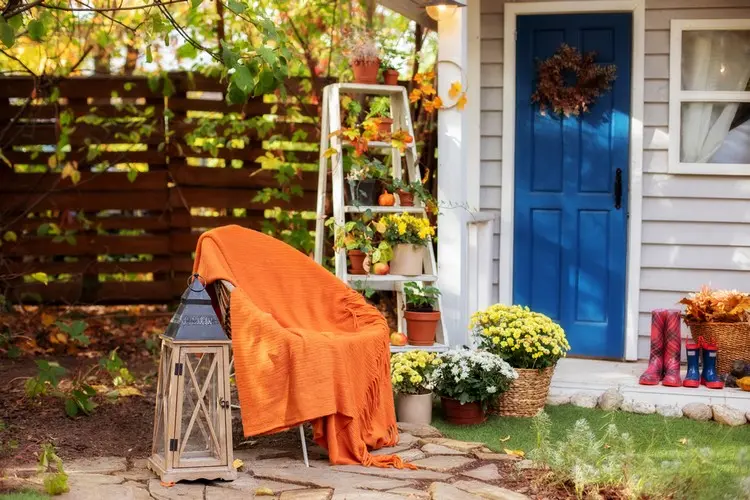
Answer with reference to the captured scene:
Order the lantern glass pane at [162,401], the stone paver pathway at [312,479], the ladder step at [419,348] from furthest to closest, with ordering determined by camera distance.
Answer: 1. the ladder step at [419,348]
2. the lantern glass pane at [162,401]
3. the stone paver pathway at [312,479]

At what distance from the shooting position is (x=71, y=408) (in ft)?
15.5

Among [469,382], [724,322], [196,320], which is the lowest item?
[469,382]

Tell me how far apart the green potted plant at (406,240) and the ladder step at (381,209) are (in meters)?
0.06

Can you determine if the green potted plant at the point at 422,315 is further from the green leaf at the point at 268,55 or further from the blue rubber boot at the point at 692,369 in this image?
the green leaf at the point at 268,55

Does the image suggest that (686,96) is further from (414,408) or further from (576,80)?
(414,408)

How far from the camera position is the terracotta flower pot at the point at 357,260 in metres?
5.41

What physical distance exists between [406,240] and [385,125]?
2.38ft

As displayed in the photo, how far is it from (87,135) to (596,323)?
3.88 m

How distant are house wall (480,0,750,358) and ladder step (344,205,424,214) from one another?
58.9 inches

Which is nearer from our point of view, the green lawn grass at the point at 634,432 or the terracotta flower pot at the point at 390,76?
the green lawn grass at the point at 634,432

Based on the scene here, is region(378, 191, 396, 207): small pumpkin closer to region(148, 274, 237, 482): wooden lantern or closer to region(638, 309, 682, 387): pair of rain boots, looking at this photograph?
region(638, 309, 682, 387): pair of rain boots

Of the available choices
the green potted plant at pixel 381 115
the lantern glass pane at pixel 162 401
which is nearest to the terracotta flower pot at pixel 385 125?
the green potted plant at pixel 381 115

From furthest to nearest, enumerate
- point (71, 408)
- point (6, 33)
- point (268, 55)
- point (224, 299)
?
point (71, 408) → point (224, 299) → point (268, 55) → point (6, 33)

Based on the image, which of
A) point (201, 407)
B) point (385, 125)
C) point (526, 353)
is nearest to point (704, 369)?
point (526, 353)
